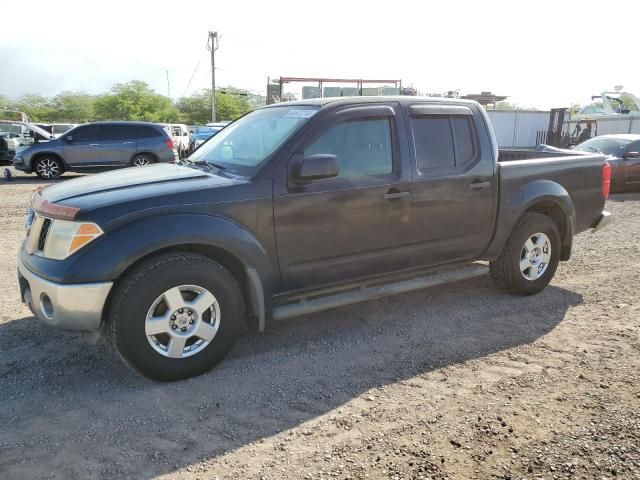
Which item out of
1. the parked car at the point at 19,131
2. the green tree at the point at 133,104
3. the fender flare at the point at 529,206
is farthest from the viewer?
the green tree at the point at 133,104

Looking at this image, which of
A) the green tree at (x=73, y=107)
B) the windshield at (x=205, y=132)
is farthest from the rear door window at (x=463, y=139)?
the green tree at (x=73, y=107)

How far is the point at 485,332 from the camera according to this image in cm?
423

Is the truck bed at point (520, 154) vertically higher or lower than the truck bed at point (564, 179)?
higher

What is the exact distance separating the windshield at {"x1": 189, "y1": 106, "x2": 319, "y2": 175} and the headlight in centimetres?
110

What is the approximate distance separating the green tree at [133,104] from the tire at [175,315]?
62.4 metres

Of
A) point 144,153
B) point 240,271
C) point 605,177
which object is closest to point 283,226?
point 240,271

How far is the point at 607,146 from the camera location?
12336 mm

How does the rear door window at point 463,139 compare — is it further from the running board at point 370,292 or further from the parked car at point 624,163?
the parked car at point 624,163

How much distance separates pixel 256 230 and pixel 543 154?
3.71m

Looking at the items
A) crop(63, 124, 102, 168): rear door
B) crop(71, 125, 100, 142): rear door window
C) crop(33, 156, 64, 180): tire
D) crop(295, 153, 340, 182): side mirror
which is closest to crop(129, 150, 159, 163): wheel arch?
crop(63, 124, 102, 168): rear door

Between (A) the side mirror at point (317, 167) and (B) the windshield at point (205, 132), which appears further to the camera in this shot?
(B) the windshield at point (205, 132)

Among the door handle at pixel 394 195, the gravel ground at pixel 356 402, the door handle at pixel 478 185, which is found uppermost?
the door handle at pixel 478 185

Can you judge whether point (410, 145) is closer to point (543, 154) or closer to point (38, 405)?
point (543, 154)

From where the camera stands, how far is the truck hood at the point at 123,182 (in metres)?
3.38
